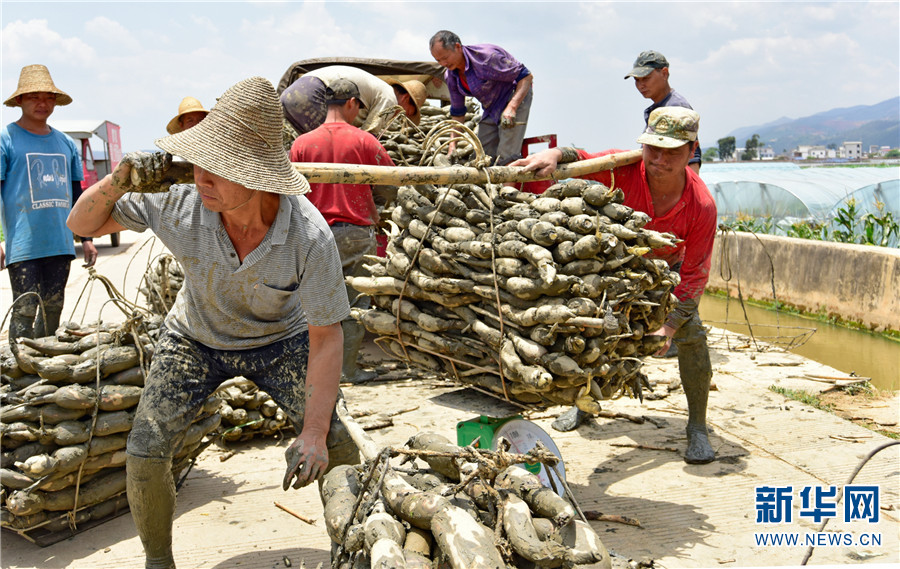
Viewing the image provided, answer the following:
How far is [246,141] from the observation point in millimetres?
2348

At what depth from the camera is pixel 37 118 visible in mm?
4695

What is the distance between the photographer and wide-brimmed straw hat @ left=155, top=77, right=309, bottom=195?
7.48 feet

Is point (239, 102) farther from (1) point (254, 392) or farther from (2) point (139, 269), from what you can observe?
(2) point (139, 269)

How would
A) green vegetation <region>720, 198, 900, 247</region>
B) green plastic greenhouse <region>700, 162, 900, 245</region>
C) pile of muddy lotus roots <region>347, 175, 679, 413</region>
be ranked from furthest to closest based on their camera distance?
1. green plastic greenhouse <region>700, 162, 900, 245</region>
2. green vegetation <region>720, 198, 900, 247</region>
3. pile of muddy lotus roots <region>347, 175, 679, 413</region>

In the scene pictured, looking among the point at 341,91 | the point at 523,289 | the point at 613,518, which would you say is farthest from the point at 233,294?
the point at 341,91

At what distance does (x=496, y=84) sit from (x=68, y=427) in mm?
3959

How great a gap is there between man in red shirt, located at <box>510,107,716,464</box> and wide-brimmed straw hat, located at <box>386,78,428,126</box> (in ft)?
11.4

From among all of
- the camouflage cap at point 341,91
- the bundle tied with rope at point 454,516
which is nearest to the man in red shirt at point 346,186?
the camouflage cap at point 341,91

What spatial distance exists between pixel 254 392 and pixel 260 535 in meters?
1.09

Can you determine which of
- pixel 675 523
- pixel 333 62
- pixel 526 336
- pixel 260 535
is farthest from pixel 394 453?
pixel 333 62

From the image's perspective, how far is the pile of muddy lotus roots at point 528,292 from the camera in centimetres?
278

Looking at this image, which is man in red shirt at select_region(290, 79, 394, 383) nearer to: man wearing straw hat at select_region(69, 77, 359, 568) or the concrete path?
the concrete path

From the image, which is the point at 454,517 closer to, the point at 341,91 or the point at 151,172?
the point at 151,172

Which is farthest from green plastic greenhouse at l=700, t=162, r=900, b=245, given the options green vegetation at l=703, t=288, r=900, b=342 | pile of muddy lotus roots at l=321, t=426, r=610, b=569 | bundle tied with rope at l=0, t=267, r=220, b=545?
bundle tied with rope at l=0, t=267, r=220, b=545
